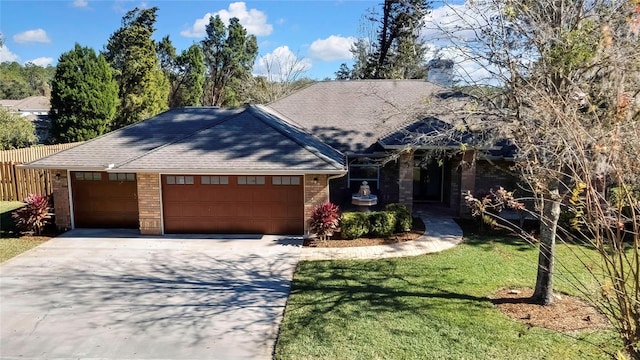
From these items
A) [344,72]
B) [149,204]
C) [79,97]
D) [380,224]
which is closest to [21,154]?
[79,97]

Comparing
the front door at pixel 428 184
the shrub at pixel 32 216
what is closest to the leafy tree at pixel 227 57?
the front door at pixel 428 184

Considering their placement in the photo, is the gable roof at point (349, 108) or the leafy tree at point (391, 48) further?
the leafy tree at point (391, 48)

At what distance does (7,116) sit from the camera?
2511 cm

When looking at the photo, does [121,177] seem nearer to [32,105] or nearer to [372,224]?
[372,224]

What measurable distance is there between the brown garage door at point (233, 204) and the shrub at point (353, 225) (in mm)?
1358

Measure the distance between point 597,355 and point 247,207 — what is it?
933cm

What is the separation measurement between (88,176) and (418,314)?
11023mm

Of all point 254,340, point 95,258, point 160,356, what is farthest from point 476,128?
point 95,258

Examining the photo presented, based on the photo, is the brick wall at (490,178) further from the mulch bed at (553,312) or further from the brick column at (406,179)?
the mulch bed at (553,312)

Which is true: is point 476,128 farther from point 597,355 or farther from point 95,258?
point 95,258

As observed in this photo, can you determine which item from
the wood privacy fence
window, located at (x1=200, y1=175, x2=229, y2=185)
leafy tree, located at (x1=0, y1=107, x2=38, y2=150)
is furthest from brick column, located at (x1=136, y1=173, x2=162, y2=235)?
leafy tree, located at (x1=0, y1=107, x2=38, y2=150)

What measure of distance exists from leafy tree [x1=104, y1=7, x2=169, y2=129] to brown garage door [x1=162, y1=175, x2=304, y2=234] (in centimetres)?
2338

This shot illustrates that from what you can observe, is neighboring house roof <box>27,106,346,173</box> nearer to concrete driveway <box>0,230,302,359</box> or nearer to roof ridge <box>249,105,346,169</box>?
roof ridge <box>249,105,346,169</box>

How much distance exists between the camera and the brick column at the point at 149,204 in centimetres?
1264
